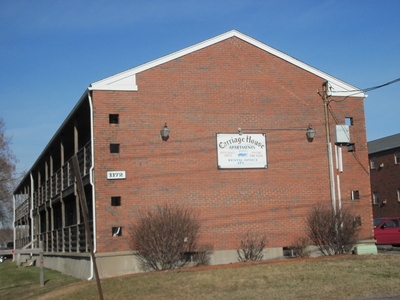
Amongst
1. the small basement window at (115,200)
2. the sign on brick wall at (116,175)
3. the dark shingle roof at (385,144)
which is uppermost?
the dark shingle roof at (385,144)

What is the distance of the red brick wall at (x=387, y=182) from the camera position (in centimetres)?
4509

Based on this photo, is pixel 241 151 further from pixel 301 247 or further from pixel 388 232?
pixel 388 232

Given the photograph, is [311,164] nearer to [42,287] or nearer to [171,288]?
[171,288]

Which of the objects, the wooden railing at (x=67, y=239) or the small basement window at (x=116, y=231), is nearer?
the small basement window at (x=116, y=231)

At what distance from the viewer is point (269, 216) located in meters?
20.6

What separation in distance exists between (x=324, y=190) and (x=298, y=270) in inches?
247

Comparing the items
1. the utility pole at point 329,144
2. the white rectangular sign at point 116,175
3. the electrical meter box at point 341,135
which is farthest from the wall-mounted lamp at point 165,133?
the electrical meter box at point 341,135

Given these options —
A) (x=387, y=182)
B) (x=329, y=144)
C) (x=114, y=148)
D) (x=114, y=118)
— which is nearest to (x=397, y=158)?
(x=387, y=182)

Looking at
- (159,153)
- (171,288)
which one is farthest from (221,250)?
(171,288)

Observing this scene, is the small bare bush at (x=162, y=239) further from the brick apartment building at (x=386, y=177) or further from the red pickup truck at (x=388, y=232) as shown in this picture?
the brick apartment building at (x=386, y=177)

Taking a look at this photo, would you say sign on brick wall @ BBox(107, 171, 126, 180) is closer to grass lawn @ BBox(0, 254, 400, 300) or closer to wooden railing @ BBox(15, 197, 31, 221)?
grass lawn @ BBox(0, 254, 400, 300)

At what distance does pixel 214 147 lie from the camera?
20.4 metres

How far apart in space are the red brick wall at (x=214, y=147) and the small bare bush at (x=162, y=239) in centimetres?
68

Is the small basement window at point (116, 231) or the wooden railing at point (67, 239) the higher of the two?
the small basement window at point (116, 231)
